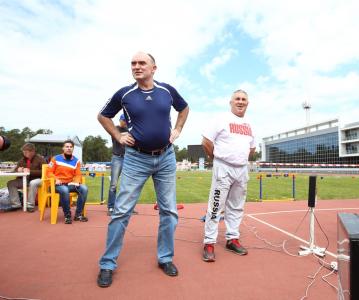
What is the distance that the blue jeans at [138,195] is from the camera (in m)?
2.99

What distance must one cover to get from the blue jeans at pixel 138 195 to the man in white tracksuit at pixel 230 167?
694 mm

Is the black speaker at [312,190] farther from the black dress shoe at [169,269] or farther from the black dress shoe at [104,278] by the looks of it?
the black dress shoe at [104,278]

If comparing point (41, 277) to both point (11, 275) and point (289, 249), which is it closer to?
point (11, 275)

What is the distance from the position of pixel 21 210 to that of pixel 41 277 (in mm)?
4840

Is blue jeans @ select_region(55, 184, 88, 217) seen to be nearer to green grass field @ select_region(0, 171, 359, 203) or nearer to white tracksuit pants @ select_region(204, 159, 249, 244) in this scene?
white tracksuit pants @ select_region(204, 159, 249, 244)

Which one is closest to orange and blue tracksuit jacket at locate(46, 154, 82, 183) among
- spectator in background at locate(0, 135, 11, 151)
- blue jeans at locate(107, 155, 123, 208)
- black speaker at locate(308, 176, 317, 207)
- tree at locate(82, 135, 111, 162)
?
blue jeans at locate(107, 155, 123, 208)

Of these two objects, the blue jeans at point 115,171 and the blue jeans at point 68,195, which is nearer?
the blue jeans at point 68,195

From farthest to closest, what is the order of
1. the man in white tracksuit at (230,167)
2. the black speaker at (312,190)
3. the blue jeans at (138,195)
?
the black speaker at (312,190), the man in white tracksuit at (230,167), the blue jeans at (138,195)

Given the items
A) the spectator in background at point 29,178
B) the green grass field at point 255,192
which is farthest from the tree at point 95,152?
the spectator in background at point 29,178

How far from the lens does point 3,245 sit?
4035mm

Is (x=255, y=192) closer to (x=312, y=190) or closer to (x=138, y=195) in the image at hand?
(x=312, y=190)

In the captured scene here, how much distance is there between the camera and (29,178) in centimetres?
725

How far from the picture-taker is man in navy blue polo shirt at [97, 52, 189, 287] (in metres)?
2.99

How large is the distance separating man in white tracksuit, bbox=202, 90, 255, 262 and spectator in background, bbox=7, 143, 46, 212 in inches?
191
